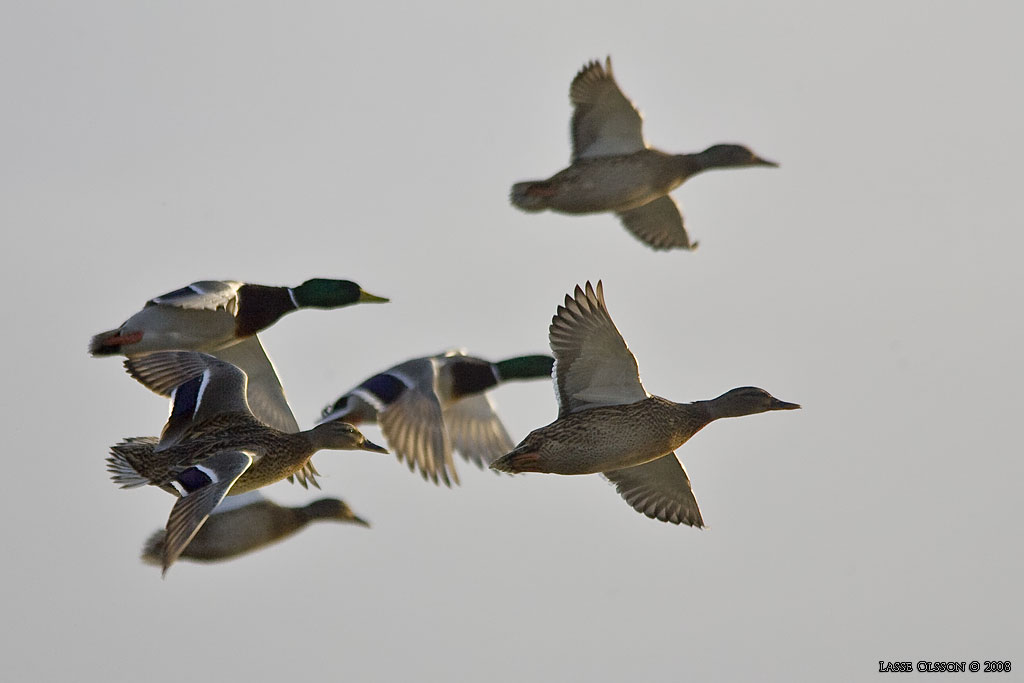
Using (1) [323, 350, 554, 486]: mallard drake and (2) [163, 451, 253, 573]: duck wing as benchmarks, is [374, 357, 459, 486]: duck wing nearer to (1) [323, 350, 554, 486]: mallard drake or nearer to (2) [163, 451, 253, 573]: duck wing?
(1) [323, 350, 554, 486]: mallard drake

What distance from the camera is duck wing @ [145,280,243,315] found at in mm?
12359

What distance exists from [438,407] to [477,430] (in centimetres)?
168

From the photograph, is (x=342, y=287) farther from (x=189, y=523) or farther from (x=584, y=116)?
(x=189, y=523)

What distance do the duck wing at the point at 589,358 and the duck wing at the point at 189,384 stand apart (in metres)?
2.54

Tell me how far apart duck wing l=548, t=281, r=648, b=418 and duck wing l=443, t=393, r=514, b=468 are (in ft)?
12.7

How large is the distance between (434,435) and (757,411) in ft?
9.04

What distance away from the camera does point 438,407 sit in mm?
13406

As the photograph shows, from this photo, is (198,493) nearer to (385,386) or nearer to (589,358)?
(589,358)

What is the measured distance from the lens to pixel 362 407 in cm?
1380

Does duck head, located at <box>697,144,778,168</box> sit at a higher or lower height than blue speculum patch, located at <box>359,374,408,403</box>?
higher

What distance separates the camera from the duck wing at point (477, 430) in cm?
1495

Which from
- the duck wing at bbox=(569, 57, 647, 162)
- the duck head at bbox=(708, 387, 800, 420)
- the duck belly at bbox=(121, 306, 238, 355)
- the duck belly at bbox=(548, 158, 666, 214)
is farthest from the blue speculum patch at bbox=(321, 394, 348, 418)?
the duck head at bbox=(708, 387, 800, 420)

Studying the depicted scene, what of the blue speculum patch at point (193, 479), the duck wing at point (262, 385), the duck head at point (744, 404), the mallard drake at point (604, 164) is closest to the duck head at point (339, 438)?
the blue speculum patch at point (193, 479)

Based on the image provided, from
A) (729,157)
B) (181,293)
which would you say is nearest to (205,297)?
(181,293)
